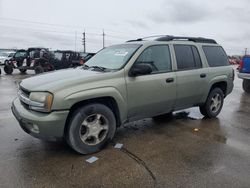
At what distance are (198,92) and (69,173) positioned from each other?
3337 mm

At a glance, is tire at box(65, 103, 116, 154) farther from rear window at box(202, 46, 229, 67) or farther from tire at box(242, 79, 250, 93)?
tire at box(242, 79, 250, 93)

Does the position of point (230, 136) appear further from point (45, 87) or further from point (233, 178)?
point (45, 87)

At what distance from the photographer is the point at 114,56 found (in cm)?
460

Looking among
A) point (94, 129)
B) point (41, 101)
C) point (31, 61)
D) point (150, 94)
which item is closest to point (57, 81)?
point (41, 101)

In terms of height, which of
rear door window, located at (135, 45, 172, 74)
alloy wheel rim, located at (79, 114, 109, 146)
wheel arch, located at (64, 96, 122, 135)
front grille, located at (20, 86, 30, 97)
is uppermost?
rear door window, located at (135, 45, 172, 74)

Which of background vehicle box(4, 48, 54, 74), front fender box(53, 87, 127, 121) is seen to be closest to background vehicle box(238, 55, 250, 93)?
front fender box(53, 87, 127, 121)

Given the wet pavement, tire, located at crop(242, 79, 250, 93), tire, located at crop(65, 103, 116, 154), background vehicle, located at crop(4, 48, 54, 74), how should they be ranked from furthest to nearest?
background vehicle, located at crop(4, 48, 54, 74) < tire, located at crop(242, 79, 250, 93) < tire, located at crop(65, 103, 116, 154) < the wet pavement

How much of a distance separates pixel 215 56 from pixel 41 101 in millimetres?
4276

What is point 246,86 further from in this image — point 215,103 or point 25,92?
point 25,92

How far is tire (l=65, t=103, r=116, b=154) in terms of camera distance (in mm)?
3586

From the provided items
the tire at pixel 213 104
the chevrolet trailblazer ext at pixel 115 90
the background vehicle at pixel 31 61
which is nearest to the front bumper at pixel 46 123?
the chevrolet trailblazer ext at pixel 115 90

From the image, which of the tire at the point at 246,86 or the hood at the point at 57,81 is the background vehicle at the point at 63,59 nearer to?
the tire at the point at 246,86

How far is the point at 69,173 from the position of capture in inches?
127

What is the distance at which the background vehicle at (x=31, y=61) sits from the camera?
16344 mm
